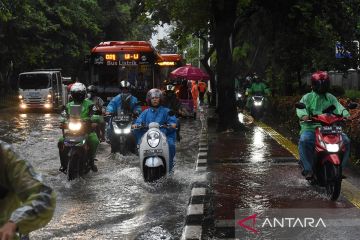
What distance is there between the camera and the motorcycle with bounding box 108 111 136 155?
12.4 m

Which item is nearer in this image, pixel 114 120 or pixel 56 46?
pixel 114 120

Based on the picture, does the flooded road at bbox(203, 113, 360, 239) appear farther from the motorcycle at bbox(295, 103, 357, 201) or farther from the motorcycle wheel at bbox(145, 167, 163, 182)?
the motorcycle wheel at bbox(145, 167, 163, 182)

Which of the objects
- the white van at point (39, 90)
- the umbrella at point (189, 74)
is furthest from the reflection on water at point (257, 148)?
the white van at point (39, 90)

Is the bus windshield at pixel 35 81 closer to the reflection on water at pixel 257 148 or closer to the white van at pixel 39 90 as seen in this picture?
the white van at pixel 39 90

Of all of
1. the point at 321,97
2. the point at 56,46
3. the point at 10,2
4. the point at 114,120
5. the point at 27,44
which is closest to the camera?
the point at 321,97

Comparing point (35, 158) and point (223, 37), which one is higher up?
point (223, 37)

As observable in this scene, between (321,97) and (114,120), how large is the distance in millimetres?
5268

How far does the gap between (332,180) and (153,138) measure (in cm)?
292

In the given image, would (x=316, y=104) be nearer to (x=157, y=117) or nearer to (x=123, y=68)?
(x=157, y=117)

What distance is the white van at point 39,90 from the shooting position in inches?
1151

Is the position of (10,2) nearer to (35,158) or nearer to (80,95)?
(35,158)

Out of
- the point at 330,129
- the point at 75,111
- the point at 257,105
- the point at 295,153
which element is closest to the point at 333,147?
the point at 330,129

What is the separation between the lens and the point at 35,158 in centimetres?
1255

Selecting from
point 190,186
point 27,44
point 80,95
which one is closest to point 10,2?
point 27,44
